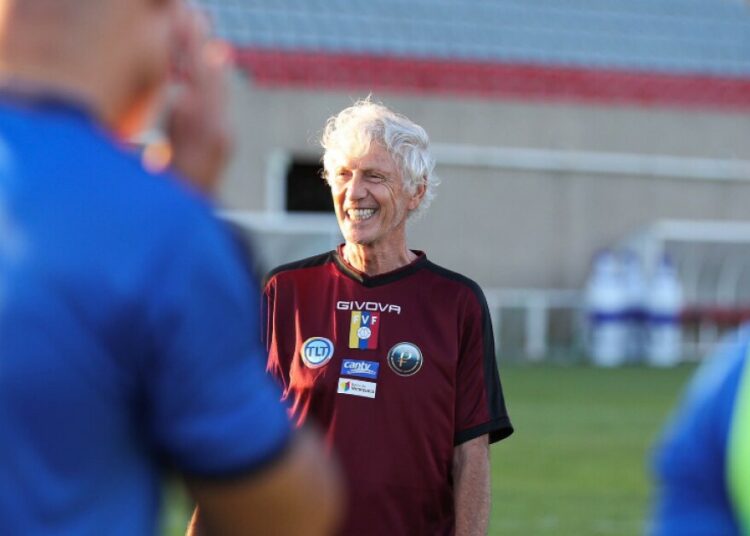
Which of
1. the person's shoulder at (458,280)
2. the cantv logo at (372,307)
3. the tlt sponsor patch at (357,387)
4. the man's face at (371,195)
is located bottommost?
the tlt sponsor patch at (357,387)

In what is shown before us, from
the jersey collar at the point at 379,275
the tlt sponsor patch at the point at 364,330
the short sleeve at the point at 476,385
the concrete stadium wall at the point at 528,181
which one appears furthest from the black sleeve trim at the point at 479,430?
the concrete stadium wall at the point at 528,181

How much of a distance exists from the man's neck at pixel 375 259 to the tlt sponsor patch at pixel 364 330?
0.15m

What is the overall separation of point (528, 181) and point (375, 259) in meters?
21.0

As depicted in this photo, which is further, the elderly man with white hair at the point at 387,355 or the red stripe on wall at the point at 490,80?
the red stripe on wall at the point at 490,80

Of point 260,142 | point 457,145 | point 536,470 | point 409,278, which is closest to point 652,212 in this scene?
point 457,145

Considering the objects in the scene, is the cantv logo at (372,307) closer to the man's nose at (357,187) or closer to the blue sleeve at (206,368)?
the man's nose at (357,187)

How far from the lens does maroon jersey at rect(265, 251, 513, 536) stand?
13.0 feet

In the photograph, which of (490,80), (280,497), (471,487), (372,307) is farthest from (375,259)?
(490,80)

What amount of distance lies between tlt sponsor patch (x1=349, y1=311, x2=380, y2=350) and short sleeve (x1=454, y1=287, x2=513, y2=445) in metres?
0.23

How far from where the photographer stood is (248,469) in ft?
5.38

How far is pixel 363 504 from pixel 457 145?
21314 millimetres

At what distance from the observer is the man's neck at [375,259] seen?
424 centimetres

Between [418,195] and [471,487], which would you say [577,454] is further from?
[471,487]

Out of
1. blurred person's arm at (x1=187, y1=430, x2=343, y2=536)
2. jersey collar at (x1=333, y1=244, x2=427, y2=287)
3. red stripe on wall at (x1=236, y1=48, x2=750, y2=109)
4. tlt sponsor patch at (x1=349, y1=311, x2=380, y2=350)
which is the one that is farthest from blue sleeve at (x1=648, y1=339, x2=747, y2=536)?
red stripe on wall at (x1=236, y1=48, x2=750, y2=109)
